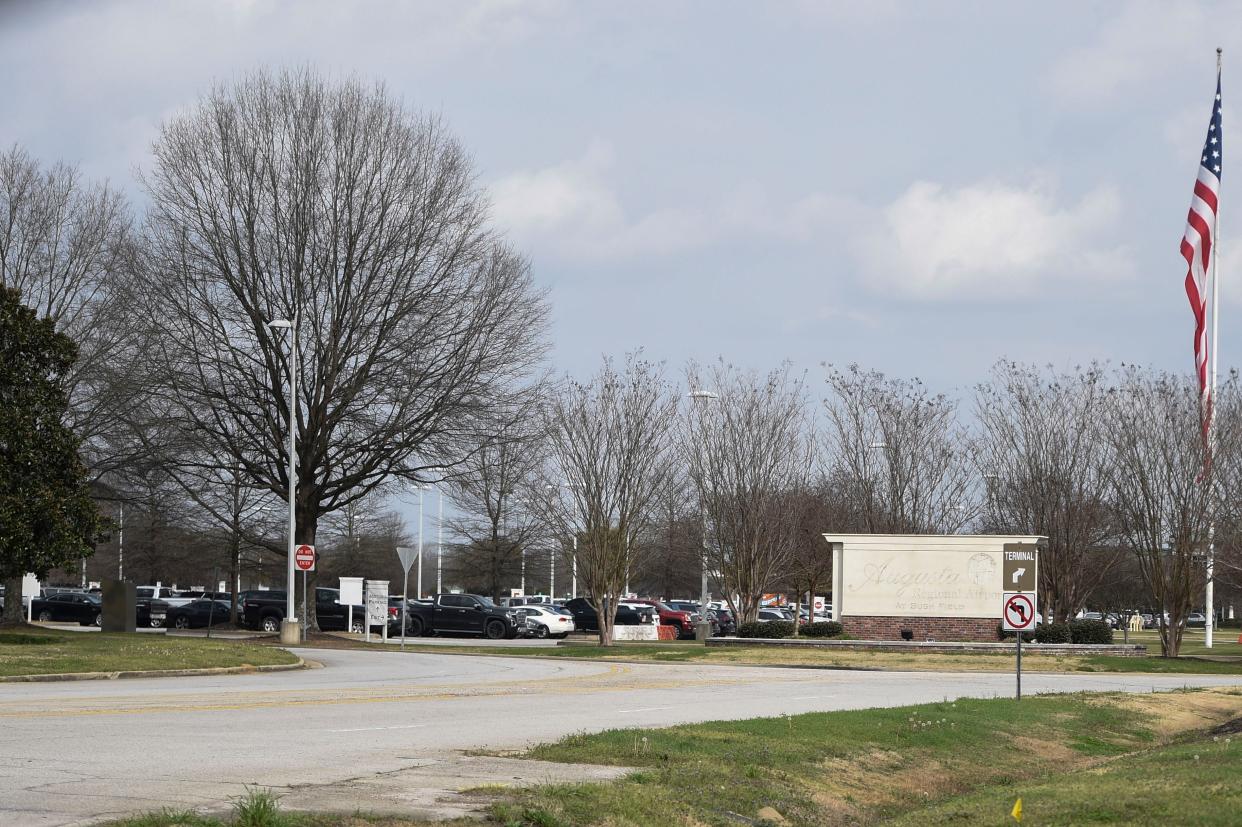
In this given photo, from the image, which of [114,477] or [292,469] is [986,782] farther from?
[114,477]

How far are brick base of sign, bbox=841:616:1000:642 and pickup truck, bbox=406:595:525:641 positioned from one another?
14532 millimetres

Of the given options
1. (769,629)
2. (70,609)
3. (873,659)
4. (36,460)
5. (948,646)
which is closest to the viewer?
(36,460)

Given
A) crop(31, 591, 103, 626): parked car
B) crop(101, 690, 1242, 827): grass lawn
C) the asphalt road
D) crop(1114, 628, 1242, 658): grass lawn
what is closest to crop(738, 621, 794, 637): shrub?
the asphalt road

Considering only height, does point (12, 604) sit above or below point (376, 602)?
below

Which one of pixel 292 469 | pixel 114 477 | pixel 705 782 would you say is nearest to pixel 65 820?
pixel 705 782

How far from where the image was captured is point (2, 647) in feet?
91.1

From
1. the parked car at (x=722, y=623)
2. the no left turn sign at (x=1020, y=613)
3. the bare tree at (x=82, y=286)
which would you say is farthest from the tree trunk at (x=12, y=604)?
the no left turn sign at (x=1020, y=613)

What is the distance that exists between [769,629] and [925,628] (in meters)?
4.92

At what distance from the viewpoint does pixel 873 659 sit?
1470 inches

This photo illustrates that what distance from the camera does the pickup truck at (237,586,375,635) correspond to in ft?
165

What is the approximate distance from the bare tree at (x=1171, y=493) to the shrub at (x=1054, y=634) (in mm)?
2698

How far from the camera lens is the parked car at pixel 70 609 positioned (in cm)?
5897

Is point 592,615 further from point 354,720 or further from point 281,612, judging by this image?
point 354,720

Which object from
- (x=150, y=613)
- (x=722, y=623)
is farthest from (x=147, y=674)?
(x=722, y=623)
